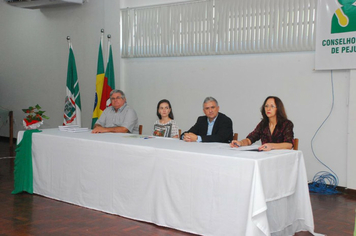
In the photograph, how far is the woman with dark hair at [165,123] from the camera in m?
5.43

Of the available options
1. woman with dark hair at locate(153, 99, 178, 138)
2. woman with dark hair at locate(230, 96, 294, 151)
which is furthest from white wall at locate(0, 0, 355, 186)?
woman with dark hair at locate(230, 96, 294, 151)

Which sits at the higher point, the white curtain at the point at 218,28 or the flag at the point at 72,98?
the white curtain at the point at 218,28

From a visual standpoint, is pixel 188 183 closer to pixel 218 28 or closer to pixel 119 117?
pixel 119 117

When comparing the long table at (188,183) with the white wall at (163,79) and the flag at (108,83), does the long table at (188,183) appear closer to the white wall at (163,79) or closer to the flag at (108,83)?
the white wall at (163,79)

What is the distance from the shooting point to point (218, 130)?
477 cm

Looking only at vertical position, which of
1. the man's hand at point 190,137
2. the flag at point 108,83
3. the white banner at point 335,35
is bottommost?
the man's hand at point 190,137

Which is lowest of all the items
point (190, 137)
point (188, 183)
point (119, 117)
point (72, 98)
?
point (188, 183)

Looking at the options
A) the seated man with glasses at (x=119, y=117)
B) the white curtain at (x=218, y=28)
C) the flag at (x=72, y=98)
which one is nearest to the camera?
the seated man with glasses at (x=119, y=117)

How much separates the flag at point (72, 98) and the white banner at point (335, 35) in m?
4.17

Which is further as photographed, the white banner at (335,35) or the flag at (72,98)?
the flag at (72,98)

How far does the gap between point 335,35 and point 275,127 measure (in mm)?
1956

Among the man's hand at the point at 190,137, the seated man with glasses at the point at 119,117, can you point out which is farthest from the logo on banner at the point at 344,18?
the seated man with glasses at the point at 119,117

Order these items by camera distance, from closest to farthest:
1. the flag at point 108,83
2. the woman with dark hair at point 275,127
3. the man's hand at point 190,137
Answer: the woman with dark hair at point 275,127 < the man's hand at point 190,137 < the flag at point 108,83

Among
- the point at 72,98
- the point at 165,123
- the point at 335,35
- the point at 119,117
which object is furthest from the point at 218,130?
the point at 72,98
